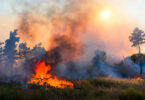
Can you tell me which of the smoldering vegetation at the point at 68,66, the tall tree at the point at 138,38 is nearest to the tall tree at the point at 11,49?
the smoldering vegetation at the point at 68,66

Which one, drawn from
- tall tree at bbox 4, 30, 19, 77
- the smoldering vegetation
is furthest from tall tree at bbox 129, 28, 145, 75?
tall tree at bbox 4, 30, 19, 77

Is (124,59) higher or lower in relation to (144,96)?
higher

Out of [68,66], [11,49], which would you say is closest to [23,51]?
[11,49]

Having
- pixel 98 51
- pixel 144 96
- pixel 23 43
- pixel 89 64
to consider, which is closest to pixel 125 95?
pixel 144 96

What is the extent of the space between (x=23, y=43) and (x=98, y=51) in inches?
1097

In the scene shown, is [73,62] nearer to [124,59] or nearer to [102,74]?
[102,74]

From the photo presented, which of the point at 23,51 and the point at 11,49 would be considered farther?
the point at 23,51

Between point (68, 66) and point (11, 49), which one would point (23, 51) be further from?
point (68, 66)

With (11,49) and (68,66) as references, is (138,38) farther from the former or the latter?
(11,49)

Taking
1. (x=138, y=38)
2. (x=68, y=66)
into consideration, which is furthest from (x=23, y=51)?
(x=138, y=38)

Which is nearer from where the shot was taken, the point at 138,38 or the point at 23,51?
the point at 138,38

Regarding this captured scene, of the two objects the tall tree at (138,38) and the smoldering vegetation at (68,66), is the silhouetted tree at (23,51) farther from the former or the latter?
the tall tree at (138,38)

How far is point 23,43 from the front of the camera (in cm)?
4675

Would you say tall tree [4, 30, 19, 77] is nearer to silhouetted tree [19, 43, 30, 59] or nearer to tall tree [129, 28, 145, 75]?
silhouetted tree [19, 43, 30, 59]
